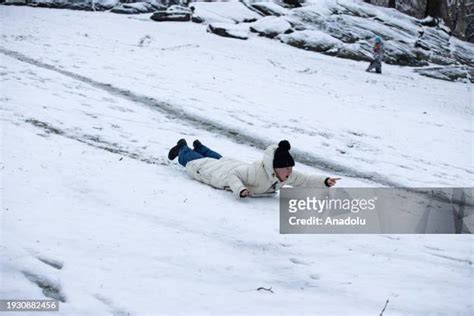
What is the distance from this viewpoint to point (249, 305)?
3982 mm

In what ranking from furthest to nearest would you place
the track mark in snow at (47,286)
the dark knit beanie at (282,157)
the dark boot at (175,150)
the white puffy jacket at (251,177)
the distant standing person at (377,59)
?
1. the distant standing person at (377,59)
2. the dark boot at (175,150)
3. the white puffy jacket at (251,177)
4. the dark knit beanie at (282,157)
5. the track mark in snow at (47,286)

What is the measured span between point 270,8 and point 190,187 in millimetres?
22987

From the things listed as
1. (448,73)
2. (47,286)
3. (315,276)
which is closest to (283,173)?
(315,276)

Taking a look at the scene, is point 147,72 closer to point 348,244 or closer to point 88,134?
point 88,134

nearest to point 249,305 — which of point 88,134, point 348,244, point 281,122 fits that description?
point 348,244

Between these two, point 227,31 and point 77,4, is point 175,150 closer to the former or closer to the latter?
point 227,31

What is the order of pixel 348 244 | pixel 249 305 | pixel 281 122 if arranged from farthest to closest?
pixel 281 122 < pixel 348 244 < pixel 249 305

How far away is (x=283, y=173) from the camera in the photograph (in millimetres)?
6117

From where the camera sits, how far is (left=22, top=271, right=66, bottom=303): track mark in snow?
3.80 meters

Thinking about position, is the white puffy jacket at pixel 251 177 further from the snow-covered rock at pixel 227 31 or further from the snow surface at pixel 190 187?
the snow-covered rock at pixel 227 31

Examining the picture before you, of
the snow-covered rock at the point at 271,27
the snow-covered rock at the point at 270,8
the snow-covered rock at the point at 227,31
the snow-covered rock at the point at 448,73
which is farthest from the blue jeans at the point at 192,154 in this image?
the snow-covered rock at the point at 270,8

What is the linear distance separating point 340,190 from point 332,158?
2785mm

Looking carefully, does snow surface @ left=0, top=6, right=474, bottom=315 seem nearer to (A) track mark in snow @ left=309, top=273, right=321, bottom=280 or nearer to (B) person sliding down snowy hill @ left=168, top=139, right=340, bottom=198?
(A) track mark in snow @ left=309, top=273, right=321, bottom=280

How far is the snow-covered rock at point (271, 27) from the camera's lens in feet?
81.3
